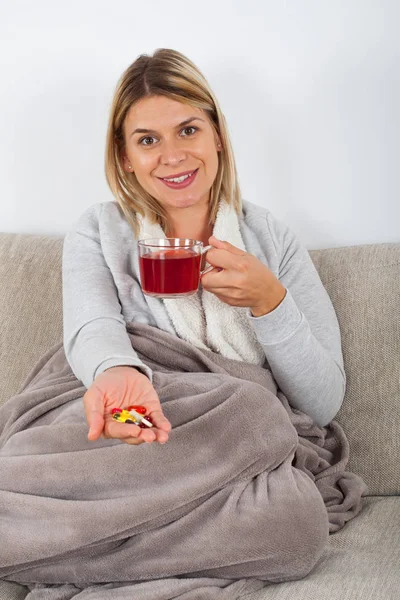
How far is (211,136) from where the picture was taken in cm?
177

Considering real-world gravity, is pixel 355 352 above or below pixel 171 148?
below

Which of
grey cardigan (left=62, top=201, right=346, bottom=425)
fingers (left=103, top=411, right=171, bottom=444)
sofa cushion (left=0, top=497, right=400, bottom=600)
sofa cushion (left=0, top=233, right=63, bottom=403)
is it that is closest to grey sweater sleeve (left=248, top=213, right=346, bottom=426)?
grey cardigan (left=62, top=201, right=346, bottom=425)

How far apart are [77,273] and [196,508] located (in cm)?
60

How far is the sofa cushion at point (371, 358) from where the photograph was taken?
5.81 feet

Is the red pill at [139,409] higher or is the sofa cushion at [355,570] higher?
the red pill at [139,409]

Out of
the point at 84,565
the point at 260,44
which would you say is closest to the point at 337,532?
the point at 84,565

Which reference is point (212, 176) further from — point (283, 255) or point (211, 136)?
point (283, 255)

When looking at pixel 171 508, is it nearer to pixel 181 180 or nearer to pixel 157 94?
pixel 181 180

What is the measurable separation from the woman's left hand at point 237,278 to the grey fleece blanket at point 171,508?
16 centimetres

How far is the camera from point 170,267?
1447mm

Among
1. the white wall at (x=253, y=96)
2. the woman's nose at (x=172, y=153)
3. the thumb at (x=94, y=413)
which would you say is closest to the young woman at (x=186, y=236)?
the woman's nose at (x=172, y=153)

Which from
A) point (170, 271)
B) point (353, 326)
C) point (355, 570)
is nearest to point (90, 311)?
point (170, 271)

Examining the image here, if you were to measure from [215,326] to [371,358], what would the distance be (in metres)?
0.35

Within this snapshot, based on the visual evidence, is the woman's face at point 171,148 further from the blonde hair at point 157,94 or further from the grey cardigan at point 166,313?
the grey cardigan at point 166,313
